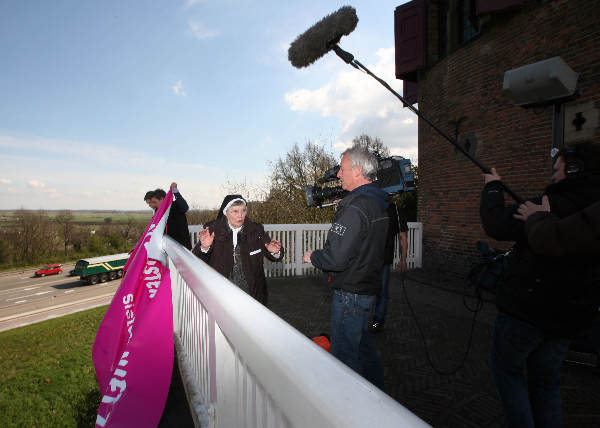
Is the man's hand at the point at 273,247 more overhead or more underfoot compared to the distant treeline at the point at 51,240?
more overhead

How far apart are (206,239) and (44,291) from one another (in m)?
54.5

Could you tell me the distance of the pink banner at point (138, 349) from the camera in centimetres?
216

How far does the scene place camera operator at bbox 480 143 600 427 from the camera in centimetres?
153

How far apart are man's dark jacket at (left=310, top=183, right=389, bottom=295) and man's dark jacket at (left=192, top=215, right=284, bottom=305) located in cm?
109

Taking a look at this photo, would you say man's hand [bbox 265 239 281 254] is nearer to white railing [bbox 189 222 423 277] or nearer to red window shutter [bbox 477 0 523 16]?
white railing [bbox 189 222 423 277]

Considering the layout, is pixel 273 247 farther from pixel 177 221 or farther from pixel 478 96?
pixel 478 96

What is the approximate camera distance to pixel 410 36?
909 cm

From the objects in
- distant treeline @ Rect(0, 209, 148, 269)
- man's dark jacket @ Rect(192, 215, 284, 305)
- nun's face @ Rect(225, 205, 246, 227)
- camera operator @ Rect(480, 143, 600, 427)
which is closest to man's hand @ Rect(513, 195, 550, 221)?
camera operator @ Rect(480, 143, 600, 427)

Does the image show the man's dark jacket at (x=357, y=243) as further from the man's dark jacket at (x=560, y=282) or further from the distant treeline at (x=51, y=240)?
the distant treeline at (x=51, y=240)

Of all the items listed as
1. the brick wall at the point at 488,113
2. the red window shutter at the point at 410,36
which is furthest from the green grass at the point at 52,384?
the red window shutter at the point at 410,36

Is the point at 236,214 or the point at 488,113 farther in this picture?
the point at 488,113

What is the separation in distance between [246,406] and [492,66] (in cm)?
830

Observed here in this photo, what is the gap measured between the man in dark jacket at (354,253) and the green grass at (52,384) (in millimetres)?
3121

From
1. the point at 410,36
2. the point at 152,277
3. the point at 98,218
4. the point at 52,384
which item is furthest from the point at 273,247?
the point at 98,218
